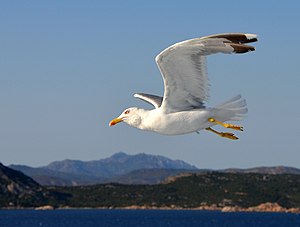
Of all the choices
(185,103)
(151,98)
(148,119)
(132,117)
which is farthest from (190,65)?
(151,98)

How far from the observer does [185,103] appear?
71.9 ft

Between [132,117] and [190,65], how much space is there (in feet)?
8.01

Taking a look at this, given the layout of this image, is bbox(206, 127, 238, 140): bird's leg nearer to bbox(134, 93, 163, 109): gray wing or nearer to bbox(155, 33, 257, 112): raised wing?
bbox(155, 33, 257, 112): raised wing

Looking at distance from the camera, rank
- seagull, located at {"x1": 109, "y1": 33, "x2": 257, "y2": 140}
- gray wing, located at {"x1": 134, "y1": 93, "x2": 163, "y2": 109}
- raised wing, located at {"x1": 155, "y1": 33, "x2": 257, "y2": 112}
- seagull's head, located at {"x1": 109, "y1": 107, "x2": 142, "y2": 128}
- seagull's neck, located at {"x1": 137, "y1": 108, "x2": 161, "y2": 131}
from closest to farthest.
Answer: raised wing, located at {"x1": 155, "y1": 33, "x2": 257, "y2": 112} → seagull, located at {"x1": 109, "y1": 33, "x2": 257, "y2": 140} → seagull's neck, located at {"x1": 137, "y1": 108, "x2": 161, "y2": 131} → seagull's head, located at {"x1": 109, "y1": 107, "x2": 142, "y2": 128} → gray wing, located at {"x1": 134, "y1": 93, "x2": 163, "y2": 109}

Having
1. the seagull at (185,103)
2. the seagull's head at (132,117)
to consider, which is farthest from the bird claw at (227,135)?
the seagull's head at (132,117)

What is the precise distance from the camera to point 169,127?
2083 centimetres

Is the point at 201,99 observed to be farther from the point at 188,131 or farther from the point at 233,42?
the point at 233,42

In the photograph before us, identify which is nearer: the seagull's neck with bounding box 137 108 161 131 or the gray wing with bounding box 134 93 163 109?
the seagull's neck with bounding box 137 108 161 131

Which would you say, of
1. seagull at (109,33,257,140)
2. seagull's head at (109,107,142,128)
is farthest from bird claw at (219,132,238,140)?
seagull's head at (109,107,142,128)

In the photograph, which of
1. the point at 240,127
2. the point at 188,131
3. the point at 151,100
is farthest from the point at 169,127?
the point at 151,100

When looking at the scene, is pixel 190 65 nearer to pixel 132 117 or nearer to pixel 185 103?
pixel 185 103

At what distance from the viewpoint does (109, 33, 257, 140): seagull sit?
20.5 metres

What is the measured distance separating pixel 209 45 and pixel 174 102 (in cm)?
296

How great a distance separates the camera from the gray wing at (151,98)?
25016 millimetres
